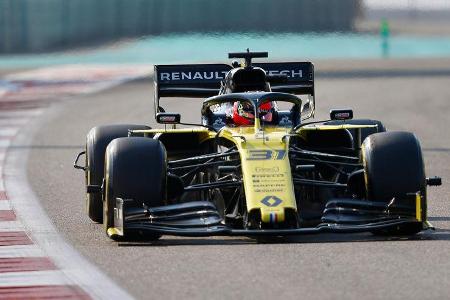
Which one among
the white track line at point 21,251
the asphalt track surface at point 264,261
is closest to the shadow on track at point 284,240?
the asphalt track surface at point 264,261

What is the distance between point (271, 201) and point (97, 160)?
2223 millimetres

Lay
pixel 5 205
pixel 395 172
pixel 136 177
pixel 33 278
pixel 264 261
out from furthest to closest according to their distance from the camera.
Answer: pixel 5 205
pixel 395 172
pixel 136 177
pixel 264 261
pixel 33 278

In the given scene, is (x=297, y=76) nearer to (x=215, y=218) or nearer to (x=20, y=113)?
(x=215, y=218)

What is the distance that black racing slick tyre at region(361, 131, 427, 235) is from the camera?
10.4 m

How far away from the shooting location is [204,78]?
1327 cm

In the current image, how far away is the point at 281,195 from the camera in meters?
10.0

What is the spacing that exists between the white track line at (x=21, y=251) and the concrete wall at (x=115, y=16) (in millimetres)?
24452

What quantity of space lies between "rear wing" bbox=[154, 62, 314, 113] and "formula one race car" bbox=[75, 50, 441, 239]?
1368mm

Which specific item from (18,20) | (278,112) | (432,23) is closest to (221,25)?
(18,20)

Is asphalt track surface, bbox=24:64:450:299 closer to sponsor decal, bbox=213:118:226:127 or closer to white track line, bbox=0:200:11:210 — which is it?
white track line, bbox=0:200:11:210

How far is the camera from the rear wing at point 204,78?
516 inches

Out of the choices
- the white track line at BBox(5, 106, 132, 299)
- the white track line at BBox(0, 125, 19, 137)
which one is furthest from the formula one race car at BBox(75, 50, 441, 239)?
the white track line at BBox(0, 125, 19, 137)

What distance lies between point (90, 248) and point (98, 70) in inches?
984

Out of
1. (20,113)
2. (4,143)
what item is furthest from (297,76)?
(20,113)
